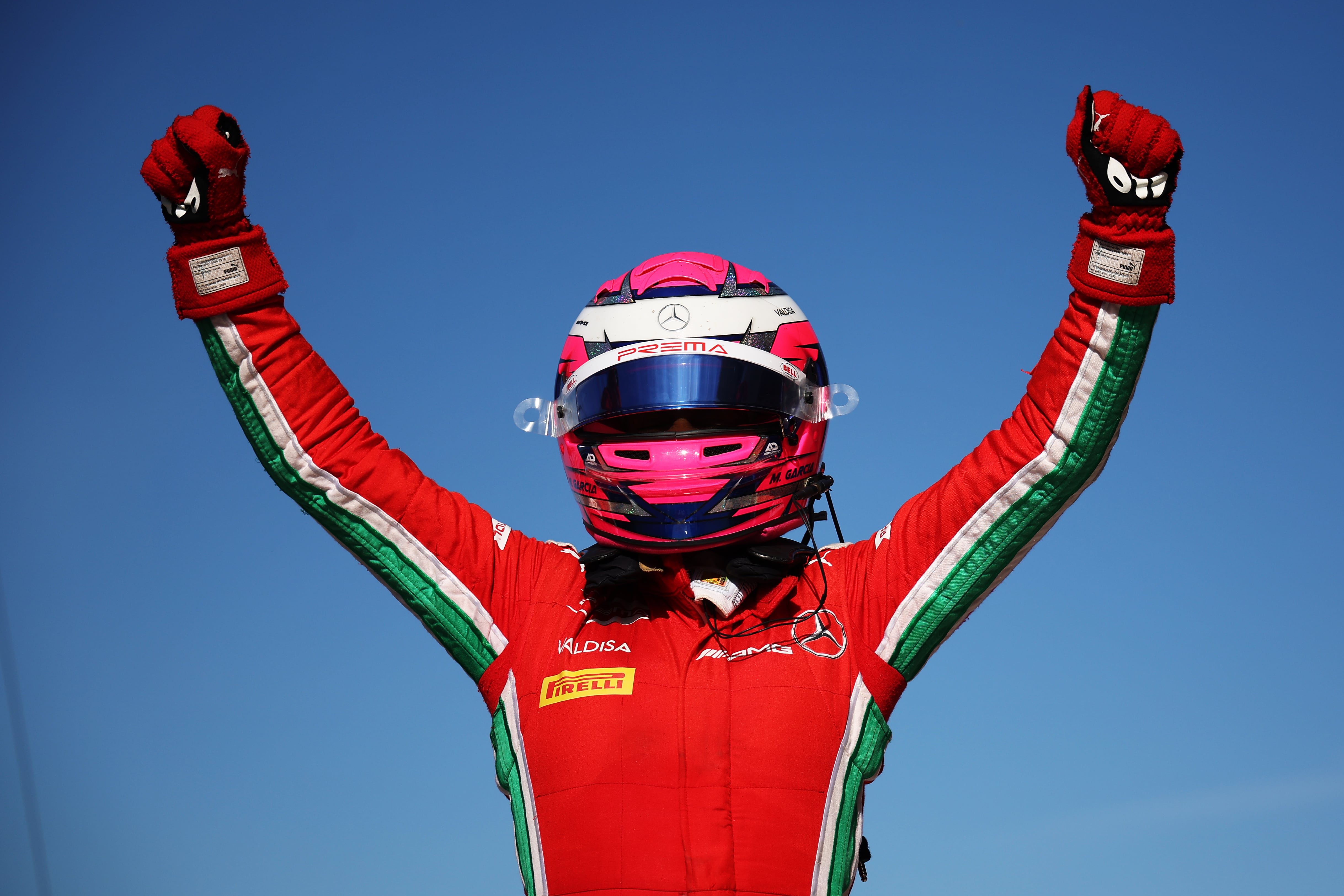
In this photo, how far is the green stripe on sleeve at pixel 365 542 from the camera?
4105 mm

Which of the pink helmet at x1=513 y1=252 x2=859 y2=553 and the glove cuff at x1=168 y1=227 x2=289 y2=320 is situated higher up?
the glove cuff at x1=168 y1=227 x2=289 y2=320

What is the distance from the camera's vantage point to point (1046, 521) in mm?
3883

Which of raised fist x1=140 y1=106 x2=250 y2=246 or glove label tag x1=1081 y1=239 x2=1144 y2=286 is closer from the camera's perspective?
glove label tag x1=1081 y1=239 x2=1144 y2=286

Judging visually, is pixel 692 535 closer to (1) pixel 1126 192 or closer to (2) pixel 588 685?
(2) pixel 588 685

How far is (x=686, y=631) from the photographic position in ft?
13.5

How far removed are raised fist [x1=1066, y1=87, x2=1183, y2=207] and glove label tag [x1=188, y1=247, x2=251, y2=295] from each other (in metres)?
2.33

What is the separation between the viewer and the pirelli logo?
13.0ft

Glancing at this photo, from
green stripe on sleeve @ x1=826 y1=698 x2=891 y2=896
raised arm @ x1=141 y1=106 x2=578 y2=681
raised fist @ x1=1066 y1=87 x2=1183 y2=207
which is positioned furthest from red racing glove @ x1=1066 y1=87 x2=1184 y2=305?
raised arm @ x1=141 y1=106 x2=578 y2=681

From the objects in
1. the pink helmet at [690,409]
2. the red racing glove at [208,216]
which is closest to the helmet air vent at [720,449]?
the pink helmet at [690,409]

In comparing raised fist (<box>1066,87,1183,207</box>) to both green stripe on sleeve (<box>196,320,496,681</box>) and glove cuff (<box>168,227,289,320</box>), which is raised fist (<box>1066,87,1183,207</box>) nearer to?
Result: green stripe on sleeve (<box>196,320,496,681</box>)

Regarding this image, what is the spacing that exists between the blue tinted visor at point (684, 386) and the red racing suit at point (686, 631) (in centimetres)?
48

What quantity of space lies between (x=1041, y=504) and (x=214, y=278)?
7.91 ft

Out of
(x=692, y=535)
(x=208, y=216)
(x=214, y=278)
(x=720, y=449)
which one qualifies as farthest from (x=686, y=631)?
(x=208, y=216)

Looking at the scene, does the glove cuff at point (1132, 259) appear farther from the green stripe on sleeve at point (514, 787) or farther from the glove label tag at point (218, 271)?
the glove label tag at point (218, 271)
